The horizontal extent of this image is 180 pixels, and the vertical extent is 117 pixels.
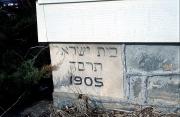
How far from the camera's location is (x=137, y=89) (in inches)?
147

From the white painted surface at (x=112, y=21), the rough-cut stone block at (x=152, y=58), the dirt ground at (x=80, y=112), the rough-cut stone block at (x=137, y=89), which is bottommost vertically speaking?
the dirt ground at (x=80, y=112)

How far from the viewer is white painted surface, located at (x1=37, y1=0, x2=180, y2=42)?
11.2ft

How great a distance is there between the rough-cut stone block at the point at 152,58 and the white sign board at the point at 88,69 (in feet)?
0.38

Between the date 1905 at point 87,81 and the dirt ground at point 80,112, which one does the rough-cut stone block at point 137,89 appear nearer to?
the dirt ground at point 80,112

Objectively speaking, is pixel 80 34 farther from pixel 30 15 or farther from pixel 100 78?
pixel 30 15

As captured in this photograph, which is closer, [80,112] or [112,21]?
[112,21]

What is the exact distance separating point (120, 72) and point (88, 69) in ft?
1.26

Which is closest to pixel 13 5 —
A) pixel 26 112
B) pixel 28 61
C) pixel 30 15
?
pixel 30 15

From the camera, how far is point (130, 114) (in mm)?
3809

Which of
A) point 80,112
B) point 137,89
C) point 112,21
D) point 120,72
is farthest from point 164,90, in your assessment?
point 80,112

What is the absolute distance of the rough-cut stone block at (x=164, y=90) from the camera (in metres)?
3.54

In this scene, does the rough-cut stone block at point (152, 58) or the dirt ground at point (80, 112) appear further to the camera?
the dirt ground at point (80, 112)

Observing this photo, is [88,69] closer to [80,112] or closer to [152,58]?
[80,112]

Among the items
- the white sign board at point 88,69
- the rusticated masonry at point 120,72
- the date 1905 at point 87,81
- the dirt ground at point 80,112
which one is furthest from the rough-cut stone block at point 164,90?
the date 1905 at point 87,81
